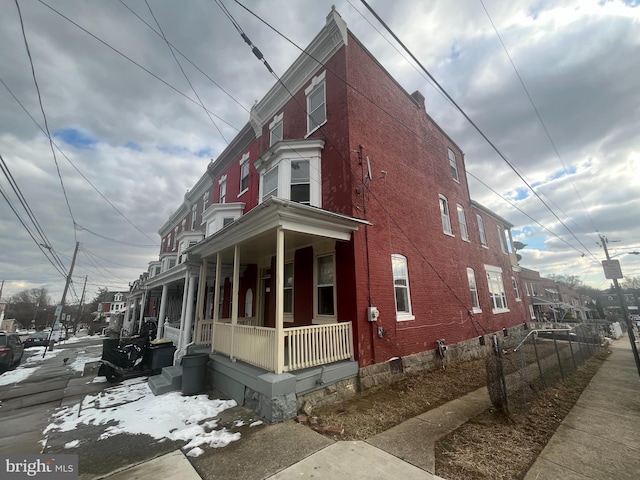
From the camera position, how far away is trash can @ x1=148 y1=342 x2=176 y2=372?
9383 millimetres

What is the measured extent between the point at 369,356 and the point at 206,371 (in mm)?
4450

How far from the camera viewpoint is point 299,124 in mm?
10680

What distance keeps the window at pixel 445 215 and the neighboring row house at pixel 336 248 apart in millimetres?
81

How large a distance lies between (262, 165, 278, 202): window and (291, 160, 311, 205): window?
854 millimetres

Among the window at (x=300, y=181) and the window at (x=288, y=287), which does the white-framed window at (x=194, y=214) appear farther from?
the window at (x=300, y=181)

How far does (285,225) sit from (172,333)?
31.4 feet

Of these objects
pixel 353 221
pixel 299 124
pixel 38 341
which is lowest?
pixel 38 341

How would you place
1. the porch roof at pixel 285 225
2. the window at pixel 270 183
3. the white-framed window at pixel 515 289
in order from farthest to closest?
the white-framed window at pixel 515 289, the window at pixel 270 183, the porch roof at pixel 285 225

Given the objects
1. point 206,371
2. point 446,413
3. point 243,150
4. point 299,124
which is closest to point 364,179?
point 299,124

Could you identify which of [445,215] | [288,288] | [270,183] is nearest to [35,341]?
[288,288]

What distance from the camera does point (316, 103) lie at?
10156 millimetres

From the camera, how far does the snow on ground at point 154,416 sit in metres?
4.63

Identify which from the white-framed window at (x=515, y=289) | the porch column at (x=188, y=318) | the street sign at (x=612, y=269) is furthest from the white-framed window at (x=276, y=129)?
the white-framed window at (x=515, y=289)

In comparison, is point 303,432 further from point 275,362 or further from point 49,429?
point 49,429
